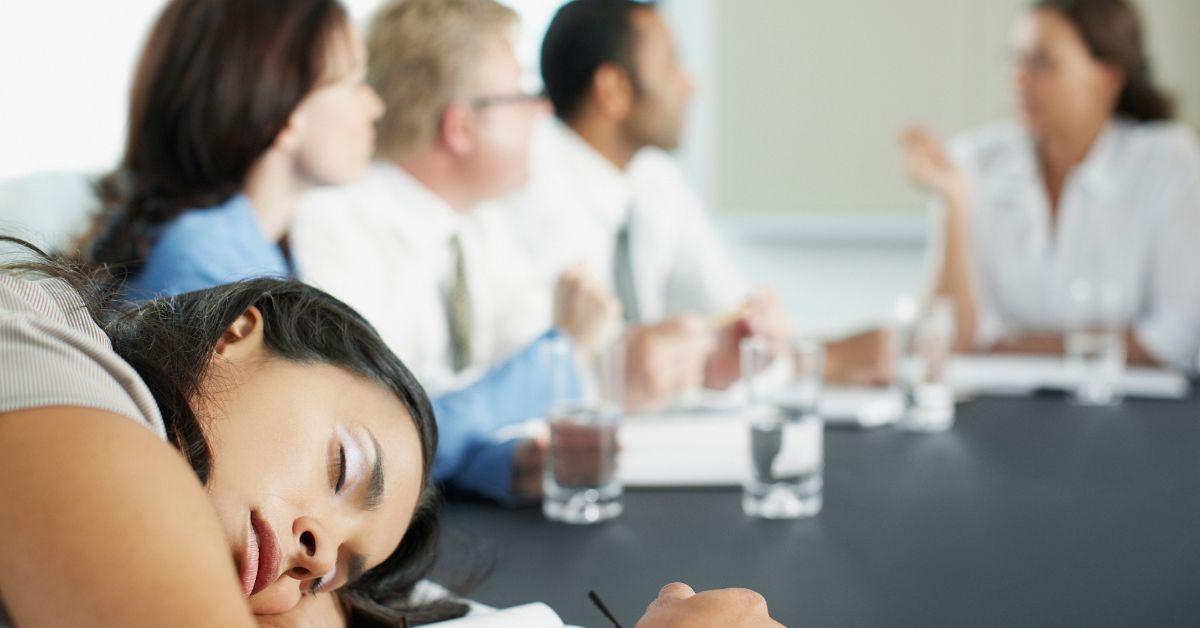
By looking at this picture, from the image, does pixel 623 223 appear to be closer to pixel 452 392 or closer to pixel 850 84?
pixel 452 392

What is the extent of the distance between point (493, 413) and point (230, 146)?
1.64 ft

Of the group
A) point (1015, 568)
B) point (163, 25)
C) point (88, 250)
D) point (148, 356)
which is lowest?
point (1015, 568)

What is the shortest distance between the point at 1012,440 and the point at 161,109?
1.29 m

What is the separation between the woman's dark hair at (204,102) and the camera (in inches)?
61.2

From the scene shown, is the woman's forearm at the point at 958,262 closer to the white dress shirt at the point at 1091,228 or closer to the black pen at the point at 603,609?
the white dress shirt at the point at 1091,228

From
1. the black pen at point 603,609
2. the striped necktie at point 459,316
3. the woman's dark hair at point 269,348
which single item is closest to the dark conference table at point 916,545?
the black pen at point 603,609

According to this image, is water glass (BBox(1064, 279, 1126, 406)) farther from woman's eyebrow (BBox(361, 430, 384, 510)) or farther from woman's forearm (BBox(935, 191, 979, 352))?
woman's eyebrow (BBox(361, 430, 384, 510))

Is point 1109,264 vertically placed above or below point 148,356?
below

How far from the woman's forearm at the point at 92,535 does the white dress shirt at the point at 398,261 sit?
1220 mm

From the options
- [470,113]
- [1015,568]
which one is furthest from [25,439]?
[470,113]

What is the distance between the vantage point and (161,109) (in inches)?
62.4

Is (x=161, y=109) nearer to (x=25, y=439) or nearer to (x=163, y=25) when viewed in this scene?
(x=163, y=25)

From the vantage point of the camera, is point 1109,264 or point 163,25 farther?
point 1109,264

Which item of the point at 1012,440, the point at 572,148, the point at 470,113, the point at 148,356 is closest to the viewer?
the point at 148,356
